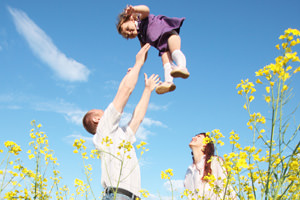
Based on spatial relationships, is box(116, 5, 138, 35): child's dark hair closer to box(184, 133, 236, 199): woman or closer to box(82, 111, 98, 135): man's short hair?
box(82, 111, 98, 135): man's short hair

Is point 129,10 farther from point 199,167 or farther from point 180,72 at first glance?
point 199,167

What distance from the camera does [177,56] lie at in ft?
8.56

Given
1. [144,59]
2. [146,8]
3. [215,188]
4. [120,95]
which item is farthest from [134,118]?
[146,8]

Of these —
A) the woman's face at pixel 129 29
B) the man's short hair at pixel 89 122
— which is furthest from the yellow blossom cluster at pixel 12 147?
the woman's face at pixel 129 29

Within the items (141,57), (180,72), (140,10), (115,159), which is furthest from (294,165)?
(140,10)

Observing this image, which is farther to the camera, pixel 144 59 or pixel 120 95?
pixel 144 59

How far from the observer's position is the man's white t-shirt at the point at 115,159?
2141 millimetres

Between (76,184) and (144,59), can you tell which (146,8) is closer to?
(144,59)

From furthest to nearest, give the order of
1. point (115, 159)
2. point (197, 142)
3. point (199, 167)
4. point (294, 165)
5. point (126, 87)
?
point (197, 142)
point (199, 167)
point (126, 87)
point (115, 159)
point (294, 165)

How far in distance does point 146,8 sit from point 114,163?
1.65 m

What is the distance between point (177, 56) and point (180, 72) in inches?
14.1

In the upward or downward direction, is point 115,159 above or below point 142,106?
below

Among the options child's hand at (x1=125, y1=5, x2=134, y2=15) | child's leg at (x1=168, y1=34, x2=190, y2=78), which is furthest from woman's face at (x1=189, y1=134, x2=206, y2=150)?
child's hand at (x1=125, y1=5, x2=134, y2=15)

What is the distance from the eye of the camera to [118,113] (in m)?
2.22
